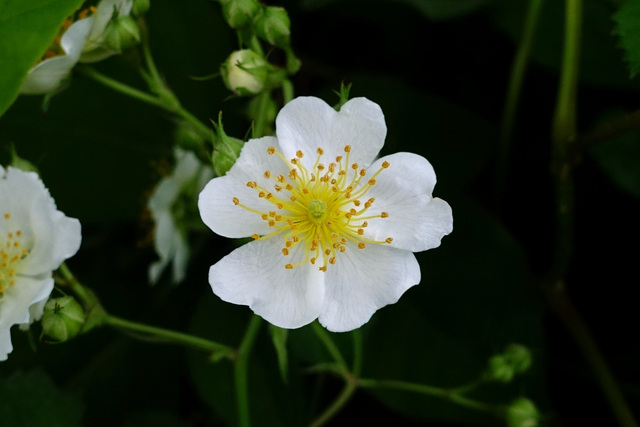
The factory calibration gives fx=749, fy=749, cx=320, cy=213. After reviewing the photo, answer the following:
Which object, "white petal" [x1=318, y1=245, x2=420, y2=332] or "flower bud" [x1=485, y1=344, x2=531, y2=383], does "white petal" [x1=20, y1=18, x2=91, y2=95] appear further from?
"flower bud" [x1=485, y1=344, x2=531, y2=383]

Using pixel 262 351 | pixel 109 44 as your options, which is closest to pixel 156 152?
pixel 262 351

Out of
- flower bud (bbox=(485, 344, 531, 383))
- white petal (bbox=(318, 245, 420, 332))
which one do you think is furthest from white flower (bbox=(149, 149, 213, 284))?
flower bud (bbox=(485, 344, 531, 383))

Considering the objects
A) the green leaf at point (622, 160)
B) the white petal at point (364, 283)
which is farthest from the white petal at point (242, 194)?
the green leaf at point (622, 160)

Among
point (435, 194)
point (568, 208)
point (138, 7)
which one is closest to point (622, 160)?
point (568, 208)

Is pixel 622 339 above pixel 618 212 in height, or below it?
below

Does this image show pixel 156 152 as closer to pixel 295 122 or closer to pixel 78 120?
pixel 78 120

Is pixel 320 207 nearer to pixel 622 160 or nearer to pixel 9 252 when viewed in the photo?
pixel 9 252

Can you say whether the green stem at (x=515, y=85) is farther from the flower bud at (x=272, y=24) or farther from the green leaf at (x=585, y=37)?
the flower bud at (x=272, y=24)
